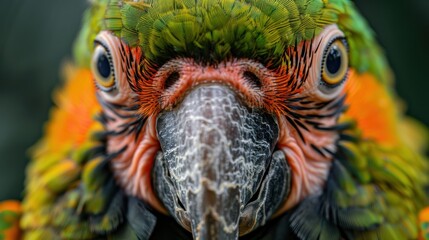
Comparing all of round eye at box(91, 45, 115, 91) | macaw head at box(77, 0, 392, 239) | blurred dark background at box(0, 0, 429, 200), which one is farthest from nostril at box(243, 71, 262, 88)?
blurred dark background at box(0, 0, 429, 200)

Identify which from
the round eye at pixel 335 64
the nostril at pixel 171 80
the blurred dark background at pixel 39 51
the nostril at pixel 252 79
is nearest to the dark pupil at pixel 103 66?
the nostril at pixel 171 80

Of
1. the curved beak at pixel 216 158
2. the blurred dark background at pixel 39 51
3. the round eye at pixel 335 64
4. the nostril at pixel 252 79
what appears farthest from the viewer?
the blurred dark background at pixel 39 51

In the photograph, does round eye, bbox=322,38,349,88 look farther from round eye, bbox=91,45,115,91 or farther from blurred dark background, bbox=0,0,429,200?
blurred dark background, bbox=0,0,429,200

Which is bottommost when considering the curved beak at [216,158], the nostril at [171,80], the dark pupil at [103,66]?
the curved beak at [216,158]

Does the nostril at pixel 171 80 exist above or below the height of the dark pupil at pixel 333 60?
Answer: below

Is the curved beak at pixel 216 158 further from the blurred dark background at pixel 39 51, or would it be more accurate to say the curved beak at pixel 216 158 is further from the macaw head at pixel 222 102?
the blurred dark background at pixel 39 51

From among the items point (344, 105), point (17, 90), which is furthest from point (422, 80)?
point (17, 90)

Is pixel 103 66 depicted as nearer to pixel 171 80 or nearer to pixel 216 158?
pixel 171 80
